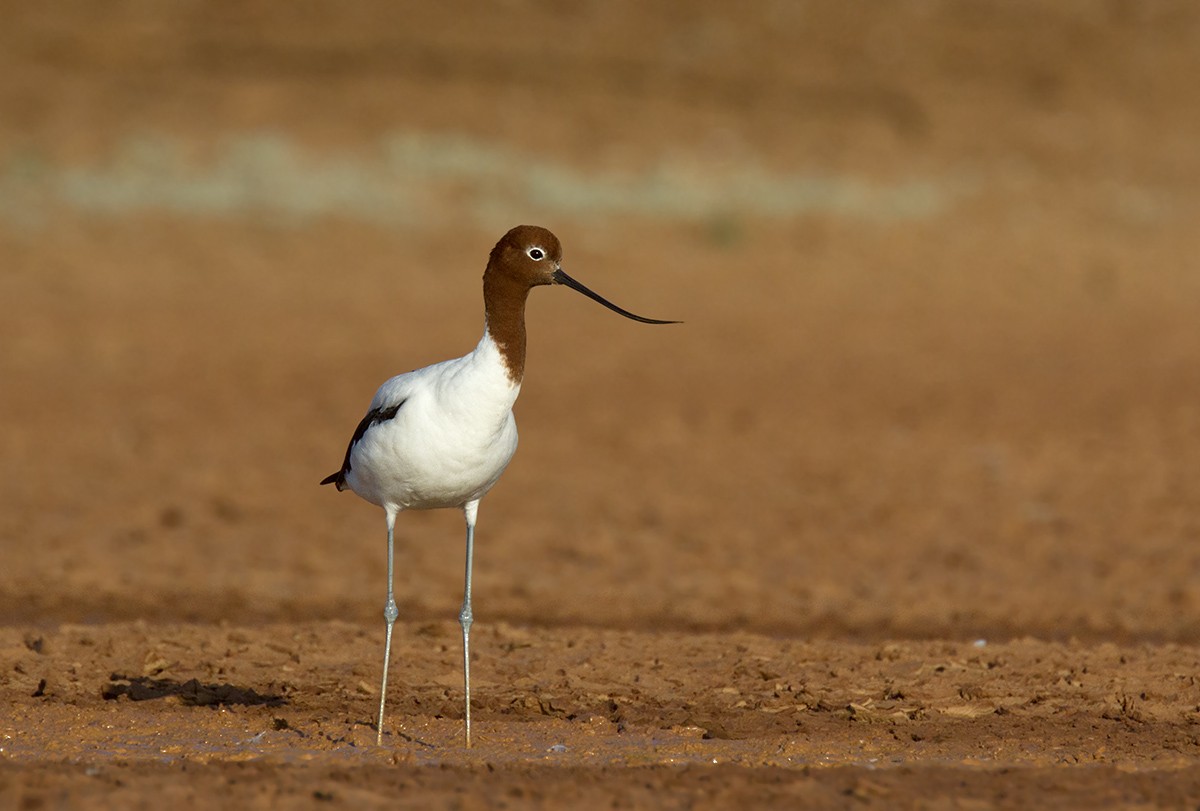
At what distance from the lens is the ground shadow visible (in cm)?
736

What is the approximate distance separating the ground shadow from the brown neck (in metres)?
1.83

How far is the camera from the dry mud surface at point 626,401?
6.85 m

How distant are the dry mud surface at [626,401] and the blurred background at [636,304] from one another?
6 centimetres

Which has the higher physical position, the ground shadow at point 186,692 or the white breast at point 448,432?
the white breast at point 448,432

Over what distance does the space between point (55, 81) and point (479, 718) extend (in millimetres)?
20452

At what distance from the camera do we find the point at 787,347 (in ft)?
62.2

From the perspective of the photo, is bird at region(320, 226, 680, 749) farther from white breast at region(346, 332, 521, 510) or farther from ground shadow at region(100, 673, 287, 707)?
ground shadow at region(100, 673, 287, 707)

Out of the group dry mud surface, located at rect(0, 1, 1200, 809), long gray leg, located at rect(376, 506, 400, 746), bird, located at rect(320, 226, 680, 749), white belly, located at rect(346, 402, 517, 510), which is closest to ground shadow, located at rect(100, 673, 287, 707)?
dry mud surface, located at rect(0, 1, 1200, 809)

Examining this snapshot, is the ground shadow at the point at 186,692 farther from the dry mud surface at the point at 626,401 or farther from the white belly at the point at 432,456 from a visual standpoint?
the white belly at the point at 432,456

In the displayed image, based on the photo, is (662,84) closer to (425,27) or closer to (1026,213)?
(425,27)

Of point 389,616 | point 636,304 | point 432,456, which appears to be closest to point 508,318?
point 432,456

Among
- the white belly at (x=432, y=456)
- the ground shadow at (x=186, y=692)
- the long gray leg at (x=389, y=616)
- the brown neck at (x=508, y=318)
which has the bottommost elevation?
the ground shadow at (x=186, y=692)

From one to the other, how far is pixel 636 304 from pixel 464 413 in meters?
14.6

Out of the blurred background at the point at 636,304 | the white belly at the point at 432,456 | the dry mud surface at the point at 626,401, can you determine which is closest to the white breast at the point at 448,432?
the white belly at the point at 432,456
